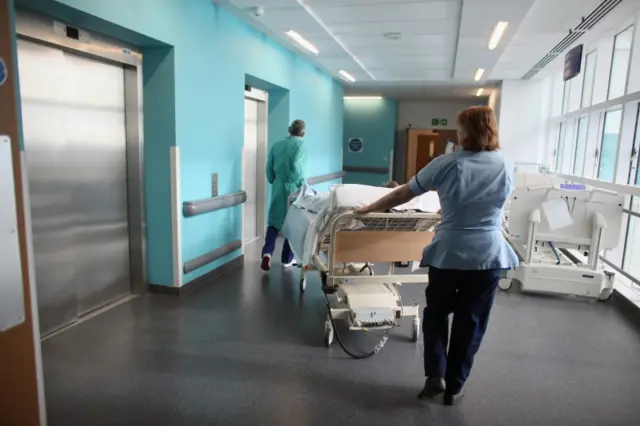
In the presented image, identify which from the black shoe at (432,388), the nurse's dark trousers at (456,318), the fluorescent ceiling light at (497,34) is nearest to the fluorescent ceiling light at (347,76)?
the fluorescent ceiling light at (497,34)

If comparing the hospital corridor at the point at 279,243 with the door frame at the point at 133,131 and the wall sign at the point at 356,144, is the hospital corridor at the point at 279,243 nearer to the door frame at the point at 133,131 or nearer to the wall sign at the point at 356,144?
the door frame at the point at 133,131

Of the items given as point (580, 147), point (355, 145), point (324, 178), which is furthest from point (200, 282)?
point (355, 145)

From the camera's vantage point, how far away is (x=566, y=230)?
14.9 feet

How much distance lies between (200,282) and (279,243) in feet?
7.28

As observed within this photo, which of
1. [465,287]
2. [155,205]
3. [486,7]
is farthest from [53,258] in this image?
[486,7]

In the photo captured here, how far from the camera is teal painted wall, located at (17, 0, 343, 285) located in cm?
338

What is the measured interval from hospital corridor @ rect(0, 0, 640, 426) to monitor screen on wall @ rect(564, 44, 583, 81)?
0.04 m

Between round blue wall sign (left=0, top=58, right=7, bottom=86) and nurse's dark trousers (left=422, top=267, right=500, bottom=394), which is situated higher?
round blue wall sign (left=0, top=58, right=7, bottom=86)

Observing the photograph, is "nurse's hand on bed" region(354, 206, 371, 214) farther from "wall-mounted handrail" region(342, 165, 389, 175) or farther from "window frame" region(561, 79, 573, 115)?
"wall-mounted handrail" region(342, 165, 389, 175)

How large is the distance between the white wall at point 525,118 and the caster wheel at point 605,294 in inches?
200

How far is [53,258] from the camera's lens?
3248 mm

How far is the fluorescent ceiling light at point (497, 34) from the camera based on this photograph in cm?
475

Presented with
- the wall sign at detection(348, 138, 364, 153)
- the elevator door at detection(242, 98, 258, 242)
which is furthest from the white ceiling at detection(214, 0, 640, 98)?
the wall sign at detection(348, 138, 364, 153)

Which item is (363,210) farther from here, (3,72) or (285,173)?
(285,173)
